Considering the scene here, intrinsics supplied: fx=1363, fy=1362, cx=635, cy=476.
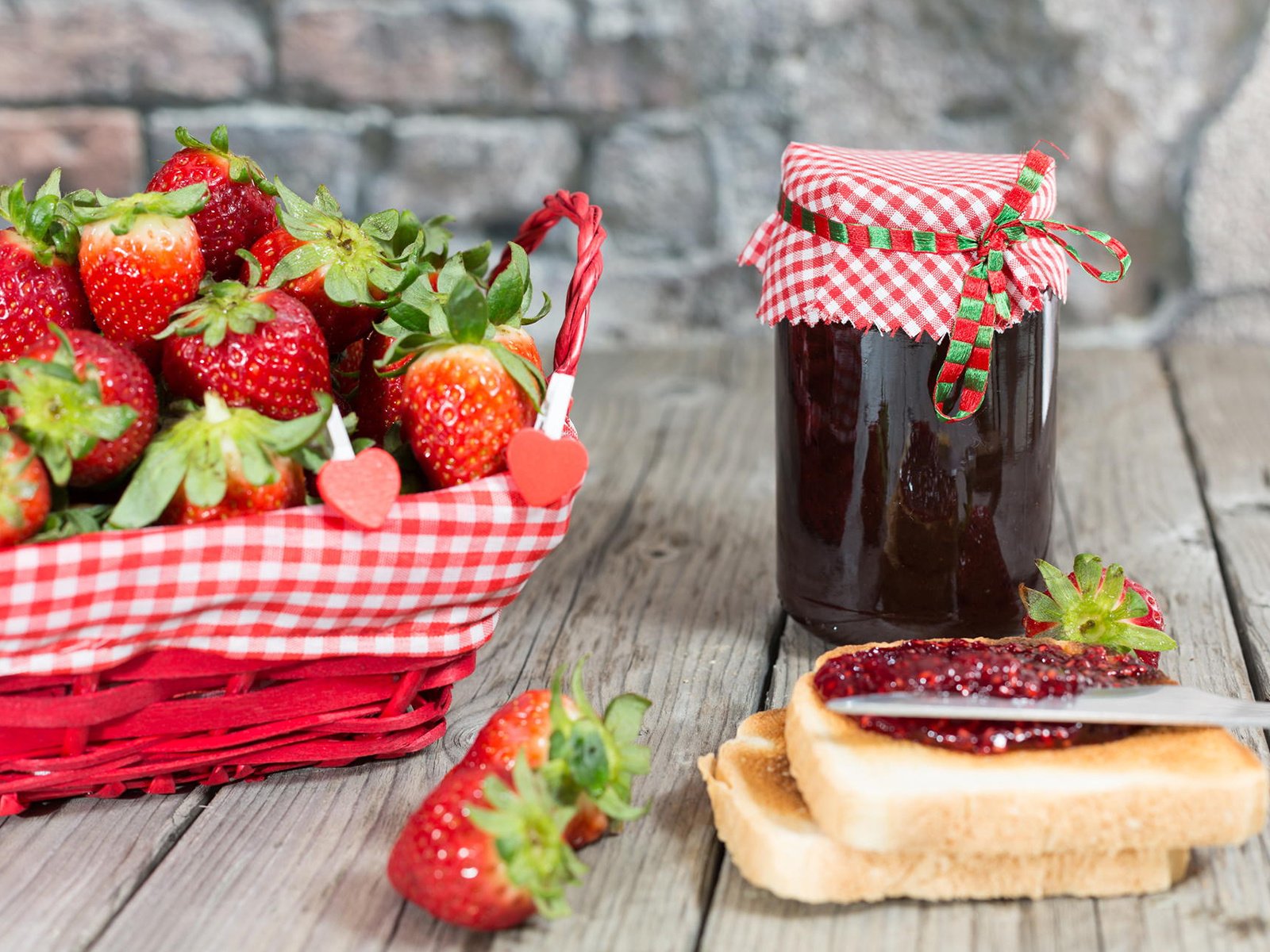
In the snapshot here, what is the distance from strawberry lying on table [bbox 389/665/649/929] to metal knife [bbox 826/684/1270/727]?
0.46ft

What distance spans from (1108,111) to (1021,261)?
4.16 feet

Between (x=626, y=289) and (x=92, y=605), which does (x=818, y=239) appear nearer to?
(x=92, y=605)

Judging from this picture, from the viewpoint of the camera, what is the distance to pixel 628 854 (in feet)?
2.85

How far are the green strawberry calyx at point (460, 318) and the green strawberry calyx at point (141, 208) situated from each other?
0.16 m

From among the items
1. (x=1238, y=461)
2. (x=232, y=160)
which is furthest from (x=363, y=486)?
(x=1238, y=461)

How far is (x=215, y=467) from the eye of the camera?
2.83ft

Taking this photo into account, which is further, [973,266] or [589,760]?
[973,266]

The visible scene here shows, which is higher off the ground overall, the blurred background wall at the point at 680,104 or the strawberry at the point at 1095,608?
the blurred background wall at the point at 680,104

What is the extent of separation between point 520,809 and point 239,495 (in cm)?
29

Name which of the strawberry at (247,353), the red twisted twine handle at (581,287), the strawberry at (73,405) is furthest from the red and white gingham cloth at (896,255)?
the strawberry at (73,405)

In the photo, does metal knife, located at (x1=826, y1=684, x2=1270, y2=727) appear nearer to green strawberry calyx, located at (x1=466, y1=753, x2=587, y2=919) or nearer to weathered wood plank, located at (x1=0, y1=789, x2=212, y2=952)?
green strawberry calyx, located at (x1=466, y1=753, x2=587, y2=919)

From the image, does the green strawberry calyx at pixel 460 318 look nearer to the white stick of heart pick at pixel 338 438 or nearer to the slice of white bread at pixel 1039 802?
the white stick of heart pick at pixel 338 438

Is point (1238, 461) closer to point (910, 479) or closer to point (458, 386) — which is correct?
point (910, 479)

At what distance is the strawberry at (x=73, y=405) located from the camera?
2.79 feet
